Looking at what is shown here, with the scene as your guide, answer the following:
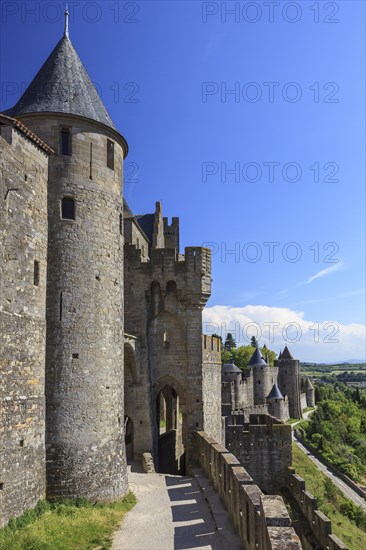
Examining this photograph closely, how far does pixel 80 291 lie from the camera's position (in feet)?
57.8

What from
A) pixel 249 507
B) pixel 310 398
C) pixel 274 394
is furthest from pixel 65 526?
pixel 310 398

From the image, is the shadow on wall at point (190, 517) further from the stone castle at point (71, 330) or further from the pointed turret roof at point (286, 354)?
the pointed turret roof at point (286, 354)

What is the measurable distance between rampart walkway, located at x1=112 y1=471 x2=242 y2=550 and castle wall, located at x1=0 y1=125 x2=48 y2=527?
320 centimetres

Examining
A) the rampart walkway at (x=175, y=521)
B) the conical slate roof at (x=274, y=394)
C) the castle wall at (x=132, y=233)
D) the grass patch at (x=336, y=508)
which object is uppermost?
the castle wall at (x=132, y=233)

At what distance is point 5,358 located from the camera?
46.7 feet

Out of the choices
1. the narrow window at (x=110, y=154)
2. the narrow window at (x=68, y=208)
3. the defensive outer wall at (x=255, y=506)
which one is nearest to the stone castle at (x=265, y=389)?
the defensive outer wall at (x=255, y=506)

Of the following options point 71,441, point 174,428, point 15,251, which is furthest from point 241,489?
point 174,428

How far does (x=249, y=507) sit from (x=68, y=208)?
11137mm

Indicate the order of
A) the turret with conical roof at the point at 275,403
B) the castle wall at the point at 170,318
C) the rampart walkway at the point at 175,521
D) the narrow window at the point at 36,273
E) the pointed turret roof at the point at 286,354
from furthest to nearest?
the pointed turret roof at the point at 286,354, the turret with conical roof at the point at 275,403, the castle wall at the point at 170,318, the narrow window at the point at 36,273, the rampart walkway at the point at 175,521

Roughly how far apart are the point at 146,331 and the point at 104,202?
27.5 ft

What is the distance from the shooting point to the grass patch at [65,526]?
13008mm

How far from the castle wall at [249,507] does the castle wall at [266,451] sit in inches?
269

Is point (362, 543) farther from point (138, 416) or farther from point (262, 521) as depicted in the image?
point (262, 521)

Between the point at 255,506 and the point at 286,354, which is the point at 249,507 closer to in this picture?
the point at 255,506
